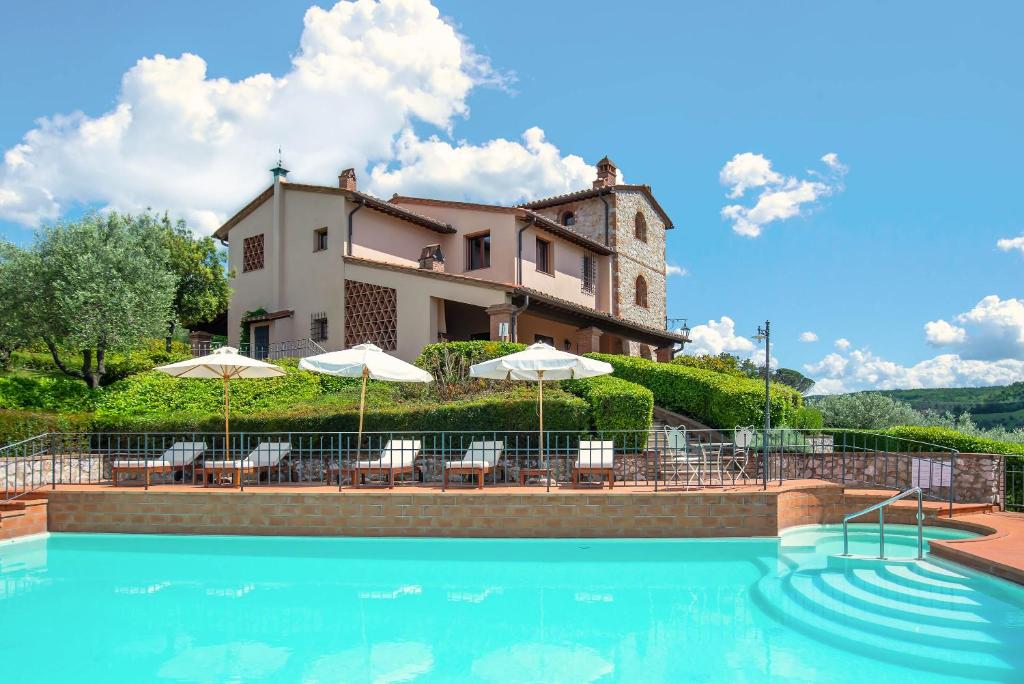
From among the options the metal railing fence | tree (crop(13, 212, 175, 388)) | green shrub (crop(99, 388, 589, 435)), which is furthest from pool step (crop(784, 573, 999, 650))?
tree (crop(13, 212, 175, 388))

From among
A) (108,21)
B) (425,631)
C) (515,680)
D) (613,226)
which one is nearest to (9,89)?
(108,21)

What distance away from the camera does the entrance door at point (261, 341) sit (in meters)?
27.3

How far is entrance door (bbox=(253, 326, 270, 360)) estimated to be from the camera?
89.5 feet

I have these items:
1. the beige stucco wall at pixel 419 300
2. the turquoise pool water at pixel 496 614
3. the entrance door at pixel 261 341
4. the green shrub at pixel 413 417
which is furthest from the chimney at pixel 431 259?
the turquoise pool water at pixel 496 614

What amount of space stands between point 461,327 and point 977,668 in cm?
2210

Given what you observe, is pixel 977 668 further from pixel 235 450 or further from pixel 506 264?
pixel 506 264

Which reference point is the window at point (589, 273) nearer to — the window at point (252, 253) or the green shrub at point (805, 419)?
the green shrub at point (805, 419)

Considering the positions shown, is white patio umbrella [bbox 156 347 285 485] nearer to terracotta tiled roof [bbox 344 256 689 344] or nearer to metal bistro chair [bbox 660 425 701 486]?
metal bistro chair [bbox 660 425 701 486]

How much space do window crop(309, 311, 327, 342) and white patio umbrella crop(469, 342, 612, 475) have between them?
1383cm

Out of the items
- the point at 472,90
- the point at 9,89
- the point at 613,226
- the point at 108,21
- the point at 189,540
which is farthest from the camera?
the point at 613,226

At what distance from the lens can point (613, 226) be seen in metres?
33.0

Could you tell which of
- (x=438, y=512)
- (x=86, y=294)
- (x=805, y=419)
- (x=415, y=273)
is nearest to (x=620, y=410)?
(x=438, y=512)

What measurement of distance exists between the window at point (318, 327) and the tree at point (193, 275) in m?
4.61

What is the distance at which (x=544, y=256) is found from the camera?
2920cm
